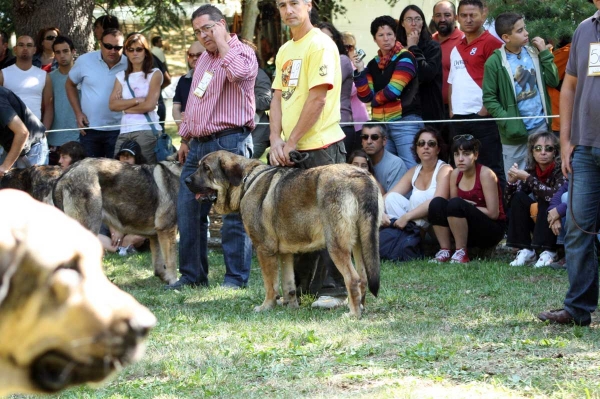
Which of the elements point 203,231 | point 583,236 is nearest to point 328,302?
point 203,231

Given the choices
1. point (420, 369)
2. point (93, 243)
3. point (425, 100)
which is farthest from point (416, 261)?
point (93, 243)

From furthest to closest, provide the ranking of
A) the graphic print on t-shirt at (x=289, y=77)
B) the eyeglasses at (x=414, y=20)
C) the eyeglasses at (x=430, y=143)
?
1. the eyeglasses at (x=414, y=20)
2. the eyeglasses at (x=430, y=143)
3. the graphic print on t-shirt at (x=289, y=77)

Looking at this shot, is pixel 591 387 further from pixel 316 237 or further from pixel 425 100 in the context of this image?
pixel 425 100

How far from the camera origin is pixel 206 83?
25.9 ft

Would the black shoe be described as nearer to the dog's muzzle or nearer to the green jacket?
the dog's muzzle

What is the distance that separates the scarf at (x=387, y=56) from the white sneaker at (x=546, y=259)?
2.76 m

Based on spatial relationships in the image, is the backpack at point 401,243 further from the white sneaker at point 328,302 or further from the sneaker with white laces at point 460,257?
the white sneaker at point 328,302

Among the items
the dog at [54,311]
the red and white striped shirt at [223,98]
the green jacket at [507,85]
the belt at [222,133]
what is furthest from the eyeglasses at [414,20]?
the dog at [54,311]

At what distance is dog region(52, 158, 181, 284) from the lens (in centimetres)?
863

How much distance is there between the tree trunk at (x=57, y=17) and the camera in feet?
42.5

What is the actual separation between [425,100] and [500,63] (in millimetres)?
1126

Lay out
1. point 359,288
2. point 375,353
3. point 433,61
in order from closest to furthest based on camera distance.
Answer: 1. point 375,353
2. point 359,288
3. point 433,61

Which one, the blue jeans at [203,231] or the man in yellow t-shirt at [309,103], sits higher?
the man in yellow t-shirt at [309,103]

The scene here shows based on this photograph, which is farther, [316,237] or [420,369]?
[316,237]
